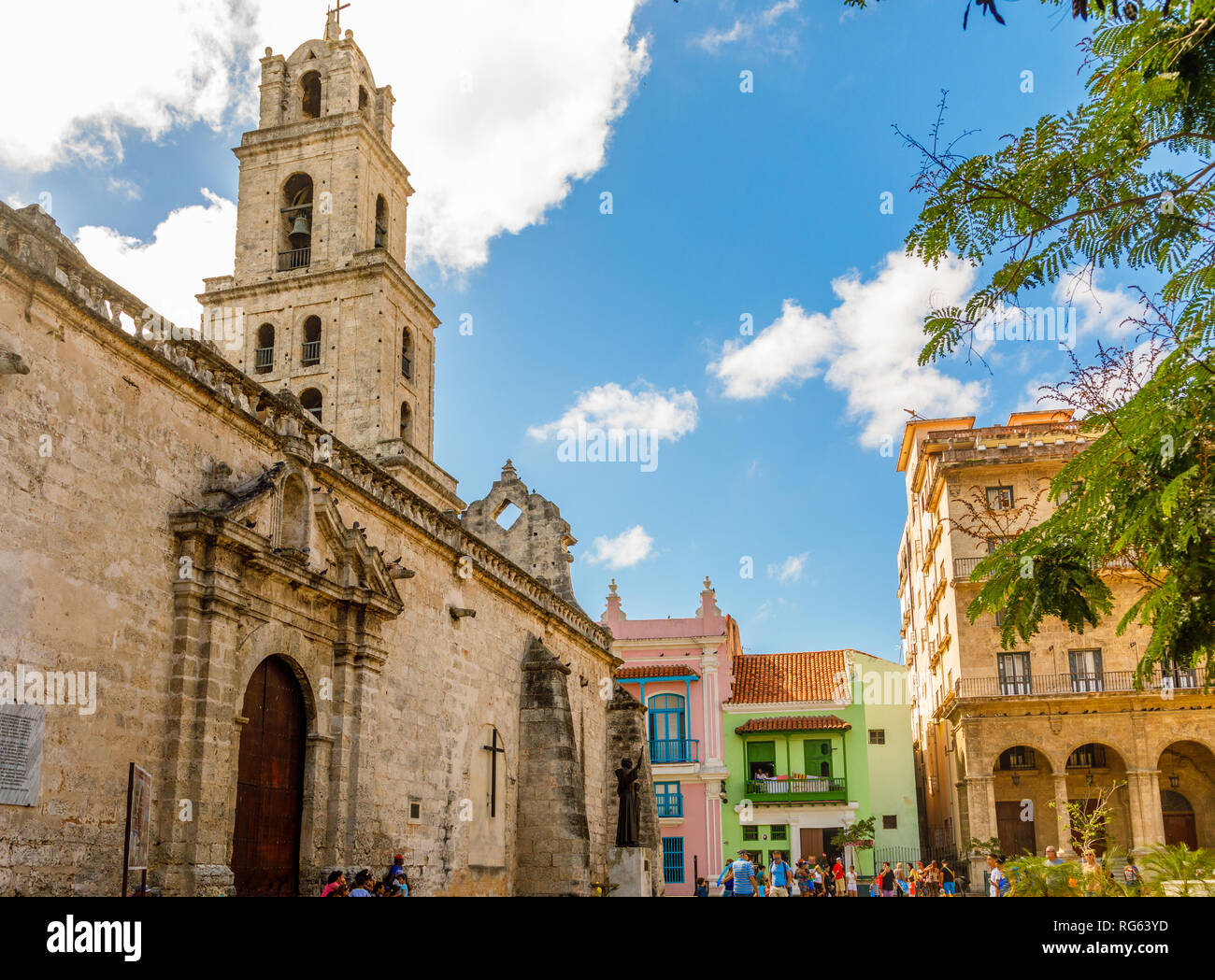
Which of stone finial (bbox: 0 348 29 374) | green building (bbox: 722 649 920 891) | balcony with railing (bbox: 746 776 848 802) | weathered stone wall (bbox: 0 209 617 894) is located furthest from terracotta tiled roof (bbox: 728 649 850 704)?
stone finial (bbox: 0 348 29 374)

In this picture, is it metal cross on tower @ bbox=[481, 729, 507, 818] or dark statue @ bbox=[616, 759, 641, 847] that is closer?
metal cross on tower @ bbox=[481, 729, 507, 818]

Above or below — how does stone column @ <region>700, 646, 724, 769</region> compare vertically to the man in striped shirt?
above

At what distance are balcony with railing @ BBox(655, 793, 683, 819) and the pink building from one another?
31 mm

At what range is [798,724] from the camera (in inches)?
1414

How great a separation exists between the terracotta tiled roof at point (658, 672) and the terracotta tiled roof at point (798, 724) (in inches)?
101

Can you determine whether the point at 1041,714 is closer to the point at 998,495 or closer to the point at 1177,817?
the point at 1177,817

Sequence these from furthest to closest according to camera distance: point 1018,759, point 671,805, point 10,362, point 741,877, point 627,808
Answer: point 671,805 < point 1018,759 < point 627,808 < point 741,877 < point 10,362

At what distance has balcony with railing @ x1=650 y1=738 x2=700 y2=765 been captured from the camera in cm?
3694

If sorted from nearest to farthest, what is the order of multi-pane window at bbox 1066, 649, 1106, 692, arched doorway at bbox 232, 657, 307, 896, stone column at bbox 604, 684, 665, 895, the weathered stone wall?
the weathered stone wall, arched doorway at bbox 232, 657, 307, 896, stone column at bbox 604, 684, 665, 895, multi-pane window at bbox 1066, 649, 1106, 692

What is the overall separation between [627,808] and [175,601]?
15.3m

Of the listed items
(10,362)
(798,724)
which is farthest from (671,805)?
(10,362)

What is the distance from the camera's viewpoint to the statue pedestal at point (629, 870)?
22641 millimetres

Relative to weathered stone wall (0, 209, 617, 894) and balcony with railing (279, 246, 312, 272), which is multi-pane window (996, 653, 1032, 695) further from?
balcony with railing (279, 246, 312, 272)
